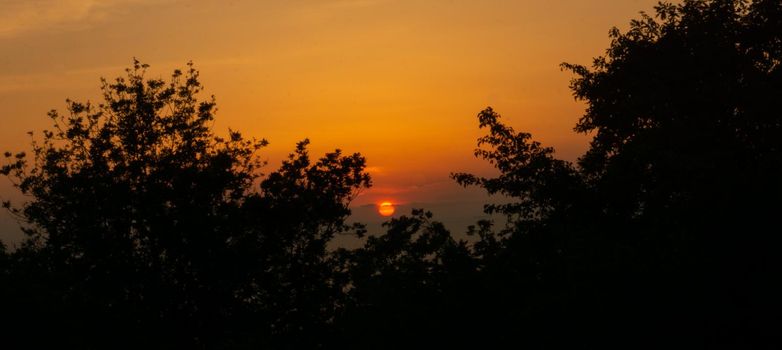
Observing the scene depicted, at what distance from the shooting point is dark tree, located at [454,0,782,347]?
1403cm

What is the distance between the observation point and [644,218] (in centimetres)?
1822

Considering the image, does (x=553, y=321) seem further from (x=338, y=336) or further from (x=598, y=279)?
(x=338, y=336)

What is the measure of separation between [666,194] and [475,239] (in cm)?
503

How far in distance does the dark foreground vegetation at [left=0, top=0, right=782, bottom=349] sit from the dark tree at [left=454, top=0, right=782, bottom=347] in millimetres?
44

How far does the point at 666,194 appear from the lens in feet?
70.0

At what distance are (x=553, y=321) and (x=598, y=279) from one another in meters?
1.02

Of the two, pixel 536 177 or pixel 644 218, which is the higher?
pixel 536 177

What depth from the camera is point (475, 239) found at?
65.0 ft

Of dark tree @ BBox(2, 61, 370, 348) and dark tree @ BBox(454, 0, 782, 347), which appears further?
dark tree @ BBox(2, 61, 370, 348)

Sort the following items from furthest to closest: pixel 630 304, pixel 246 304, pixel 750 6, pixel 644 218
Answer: pixel 246 304, pixel 750 6, pixel 644 218, pixel 630 304

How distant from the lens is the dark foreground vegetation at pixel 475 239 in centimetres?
1437

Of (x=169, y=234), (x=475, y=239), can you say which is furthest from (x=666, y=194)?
(x=169, y=234)

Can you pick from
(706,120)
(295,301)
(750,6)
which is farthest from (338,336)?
(750,6)

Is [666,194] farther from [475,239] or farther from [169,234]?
[169,234]
